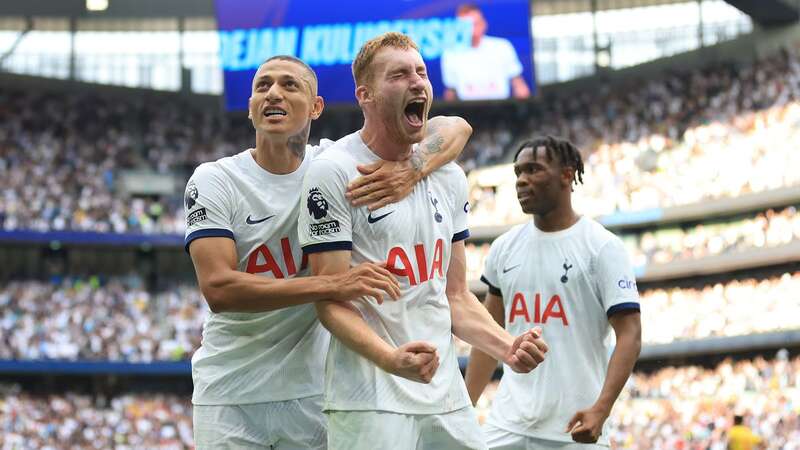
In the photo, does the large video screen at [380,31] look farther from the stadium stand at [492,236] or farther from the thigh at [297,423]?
the thigh at [297,423]

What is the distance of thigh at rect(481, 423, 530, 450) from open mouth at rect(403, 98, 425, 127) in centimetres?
266

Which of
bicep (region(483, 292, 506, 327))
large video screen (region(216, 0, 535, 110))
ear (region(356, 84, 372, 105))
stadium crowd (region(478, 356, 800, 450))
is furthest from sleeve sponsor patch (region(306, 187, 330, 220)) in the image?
large video screen (region(216, 0, 535, 110))

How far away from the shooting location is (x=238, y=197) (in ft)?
19.9

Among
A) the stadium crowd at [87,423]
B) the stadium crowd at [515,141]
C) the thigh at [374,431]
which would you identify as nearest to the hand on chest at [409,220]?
the thigh at [374,431]

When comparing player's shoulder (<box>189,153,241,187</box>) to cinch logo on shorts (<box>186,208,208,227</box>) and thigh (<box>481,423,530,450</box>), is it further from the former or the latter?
thigh (<box>481,423,530,450</box>)

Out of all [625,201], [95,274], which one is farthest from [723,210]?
[95,274]

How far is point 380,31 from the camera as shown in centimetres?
4259

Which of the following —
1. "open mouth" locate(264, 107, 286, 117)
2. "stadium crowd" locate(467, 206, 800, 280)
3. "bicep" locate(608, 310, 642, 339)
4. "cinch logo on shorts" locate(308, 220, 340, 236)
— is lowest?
"bicep" locate(608, 310, 642, 339)

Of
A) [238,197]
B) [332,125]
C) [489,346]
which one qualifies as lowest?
[489,346]

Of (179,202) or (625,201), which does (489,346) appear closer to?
(625,201)

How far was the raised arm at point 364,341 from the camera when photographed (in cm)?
459

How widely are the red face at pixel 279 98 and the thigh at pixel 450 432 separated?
5.84ft

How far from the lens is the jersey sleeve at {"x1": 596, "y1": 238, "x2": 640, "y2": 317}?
277 inches

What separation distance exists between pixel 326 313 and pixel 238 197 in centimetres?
126
